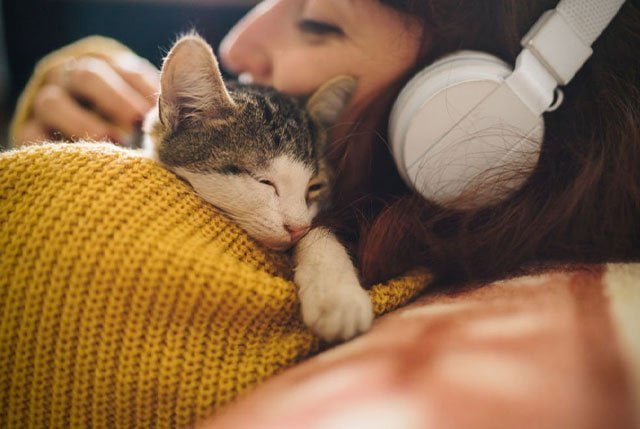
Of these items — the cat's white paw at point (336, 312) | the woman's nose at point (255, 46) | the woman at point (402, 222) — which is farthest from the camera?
the woman's nose at point (255, 46)

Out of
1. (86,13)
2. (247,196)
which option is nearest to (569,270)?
(247,196)

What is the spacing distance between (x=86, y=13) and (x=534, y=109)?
5.16 ft

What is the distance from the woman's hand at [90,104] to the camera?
954mm

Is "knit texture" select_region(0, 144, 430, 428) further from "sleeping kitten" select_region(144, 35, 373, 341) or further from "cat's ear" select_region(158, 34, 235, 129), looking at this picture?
"cat's ear" select_region(158, 34, 235, 129)

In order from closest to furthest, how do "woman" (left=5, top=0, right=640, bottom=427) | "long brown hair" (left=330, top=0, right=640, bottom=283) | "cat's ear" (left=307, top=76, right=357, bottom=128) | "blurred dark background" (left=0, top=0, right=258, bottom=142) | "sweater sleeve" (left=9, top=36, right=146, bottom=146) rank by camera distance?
"woman" (left=5, top=0, right=640, bottom=427)
"long brown hair" (left=330, top=0, right=640, bottom=283)
"cat's ear" (left=307, top=76, right=357, bottom=128)
"sweater sleeve" (left=9, top=36, right=146, bottom=146)
"blurred dark background" (left=0, top=0, right=258, bottom=142)

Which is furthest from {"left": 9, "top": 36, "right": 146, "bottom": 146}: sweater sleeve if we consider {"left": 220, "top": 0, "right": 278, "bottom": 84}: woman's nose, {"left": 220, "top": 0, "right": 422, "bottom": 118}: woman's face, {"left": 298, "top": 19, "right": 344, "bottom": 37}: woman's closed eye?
{"left": 298, "top": 19, "right": 344, "bottom": 37}: woman's closed eye

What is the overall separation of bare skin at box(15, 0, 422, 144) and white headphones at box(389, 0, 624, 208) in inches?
8.2

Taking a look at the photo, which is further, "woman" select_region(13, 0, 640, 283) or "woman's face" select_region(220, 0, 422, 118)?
"woman's face" select_region(220, 0, 422, 118)

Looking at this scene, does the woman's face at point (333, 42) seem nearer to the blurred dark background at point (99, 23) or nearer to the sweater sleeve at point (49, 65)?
the sweater sleeve at point (49, 65)

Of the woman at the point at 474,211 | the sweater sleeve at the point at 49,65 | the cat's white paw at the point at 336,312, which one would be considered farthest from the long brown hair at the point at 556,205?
the sweater sleeve at the point at 49,65

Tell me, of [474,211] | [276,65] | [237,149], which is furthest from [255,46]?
[474,211]

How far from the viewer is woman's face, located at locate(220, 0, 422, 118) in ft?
2.44

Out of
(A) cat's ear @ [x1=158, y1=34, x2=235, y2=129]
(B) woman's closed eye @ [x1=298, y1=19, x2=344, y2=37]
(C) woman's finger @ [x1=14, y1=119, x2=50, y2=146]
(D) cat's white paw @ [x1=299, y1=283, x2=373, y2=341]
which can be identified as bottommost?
(D) cat's white paw @ [x1=299, y1=283, x2=373, y2=341]

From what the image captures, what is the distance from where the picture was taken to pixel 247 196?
0.65 metres
